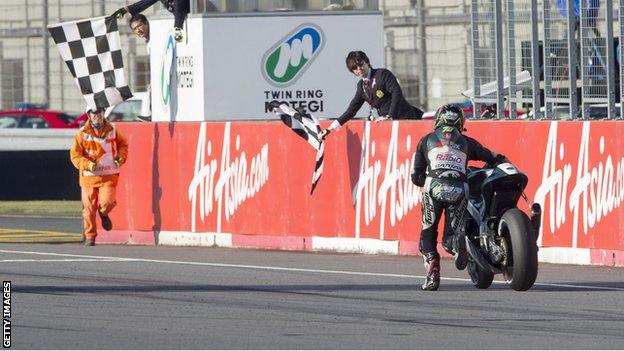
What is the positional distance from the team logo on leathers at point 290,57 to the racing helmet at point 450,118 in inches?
311

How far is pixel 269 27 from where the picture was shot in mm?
19859

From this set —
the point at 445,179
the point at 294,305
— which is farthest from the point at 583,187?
the point at 294,305

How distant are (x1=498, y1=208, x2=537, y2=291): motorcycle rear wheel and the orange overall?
6.82 meters

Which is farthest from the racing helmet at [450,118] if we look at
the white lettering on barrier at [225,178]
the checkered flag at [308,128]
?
the white lettering on barrier at [225,178]

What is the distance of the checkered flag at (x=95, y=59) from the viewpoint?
18797 millimetres

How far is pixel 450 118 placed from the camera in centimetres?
1208

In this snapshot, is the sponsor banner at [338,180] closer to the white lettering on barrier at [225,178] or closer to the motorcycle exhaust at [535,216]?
the white lettering on barrier at [225,178]

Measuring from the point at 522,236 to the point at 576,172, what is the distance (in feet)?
9.47

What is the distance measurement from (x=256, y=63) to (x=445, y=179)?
8.30 m

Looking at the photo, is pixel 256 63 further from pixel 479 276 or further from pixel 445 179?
pixel 479 276

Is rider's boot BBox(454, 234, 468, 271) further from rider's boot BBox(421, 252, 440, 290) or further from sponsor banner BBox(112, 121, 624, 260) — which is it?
sponsor banner BBox(112, 121, 624, 260)

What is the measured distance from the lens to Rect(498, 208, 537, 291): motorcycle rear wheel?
1135 centimetres

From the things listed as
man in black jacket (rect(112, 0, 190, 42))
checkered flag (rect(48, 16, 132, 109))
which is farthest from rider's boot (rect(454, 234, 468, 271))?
man in black jacket (rect(112, 0, 190, 42))

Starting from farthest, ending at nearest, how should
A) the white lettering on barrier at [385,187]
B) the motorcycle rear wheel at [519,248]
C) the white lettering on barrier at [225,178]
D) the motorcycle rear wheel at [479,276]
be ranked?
the white lettering on barrier at [225,178], the white lettering on barrier at [385,187], the motorcycle rear wheel at [479,276], the motorcycle rear wheel at [519,248]
